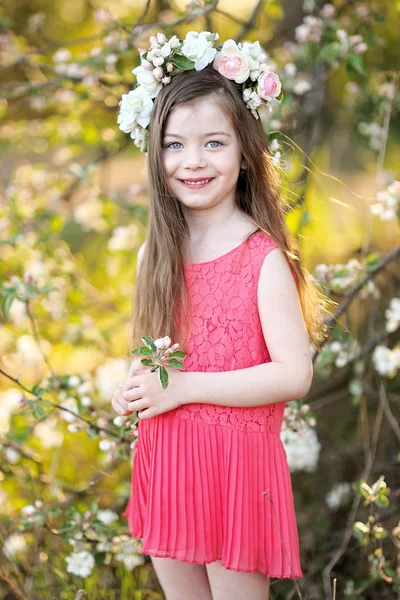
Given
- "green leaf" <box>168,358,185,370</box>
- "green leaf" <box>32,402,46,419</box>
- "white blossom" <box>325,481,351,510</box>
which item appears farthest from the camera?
"white blossom" <box>325,481,351,510</box>

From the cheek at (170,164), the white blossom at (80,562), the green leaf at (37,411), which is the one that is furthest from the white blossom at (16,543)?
the cheek at (170,164)

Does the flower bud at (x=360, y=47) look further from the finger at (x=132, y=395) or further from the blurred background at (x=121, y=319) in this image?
the finger at (x=132, y=395)

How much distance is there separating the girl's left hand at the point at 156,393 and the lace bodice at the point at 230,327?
0.17 ft

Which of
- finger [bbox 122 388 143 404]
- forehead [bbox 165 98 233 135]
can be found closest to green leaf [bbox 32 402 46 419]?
finger [bbox 122 388 143 404]

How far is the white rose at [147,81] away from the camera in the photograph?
1657mm

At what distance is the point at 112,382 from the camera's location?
266 cm

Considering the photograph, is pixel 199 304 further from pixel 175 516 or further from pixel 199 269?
pixel 175 516

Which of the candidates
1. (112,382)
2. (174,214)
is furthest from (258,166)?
(112,382)

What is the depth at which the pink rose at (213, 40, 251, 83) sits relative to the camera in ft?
5.32

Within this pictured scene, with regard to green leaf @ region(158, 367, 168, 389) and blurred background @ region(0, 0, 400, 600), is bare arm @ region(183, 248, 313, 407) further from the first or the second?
blurred background @ region(0, 0, 400, 600)

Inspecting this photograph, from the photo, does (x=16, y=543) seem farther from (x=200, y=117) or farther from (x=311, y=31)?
(x=311, y=31)

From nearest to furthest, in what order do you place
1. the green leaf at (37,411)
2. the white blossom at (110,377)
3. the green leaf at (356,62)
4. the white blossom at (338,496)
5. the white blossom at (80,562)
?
1. the green leaf at (37,411)
2. the white blossom at (80,562)
3. the green leaf at (356,62)
4. the white blossom at (110,377)
5. the white blossom at (338,496)

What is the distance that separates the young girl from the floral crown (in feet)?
0.06

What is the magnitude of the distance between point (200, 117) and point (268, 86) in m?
0.19
